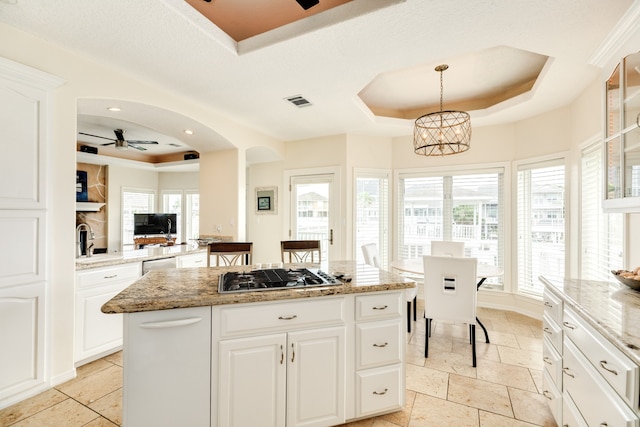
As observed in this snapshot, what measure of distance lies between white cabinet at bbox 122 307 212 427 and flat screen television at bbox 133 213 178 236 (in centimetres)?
669

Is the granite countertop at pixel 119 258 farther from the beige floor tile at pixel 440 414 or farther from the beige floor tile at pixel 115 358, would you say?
the beige floor tile at pixel 440 414

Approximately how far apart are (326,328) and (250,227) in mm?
4252

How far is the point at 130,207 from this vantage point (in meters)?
7.50

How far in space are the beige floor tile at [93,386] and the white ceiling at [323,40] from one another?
265 centimetres

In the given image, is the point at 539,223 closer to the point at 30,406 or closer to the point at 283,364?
the point at 283,364

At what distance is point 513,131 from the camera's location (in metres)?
4.11

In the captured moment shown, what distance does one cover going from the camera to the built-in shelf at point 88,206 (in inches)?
248

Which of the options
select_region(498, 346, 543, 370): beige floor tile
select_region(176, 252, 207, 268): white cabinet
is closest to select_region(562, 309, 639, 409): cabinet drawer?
select_region(498, 346, 543, 370): beige floor tile

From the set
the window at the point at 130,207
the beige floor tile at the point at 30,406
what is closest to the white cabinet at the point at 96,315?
the beige floor tile at the point at 30,406

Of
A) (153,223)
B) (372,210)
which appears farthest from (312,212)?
(153,223)

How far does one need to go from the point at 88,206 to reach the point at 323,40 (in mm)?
6813

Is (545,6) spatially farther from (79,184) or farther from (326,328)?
(79,184)

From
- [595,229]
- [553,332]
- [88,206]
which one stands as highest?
[88,206]

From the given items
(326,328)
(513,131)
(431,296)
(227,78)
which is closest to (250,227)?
(227,78)
